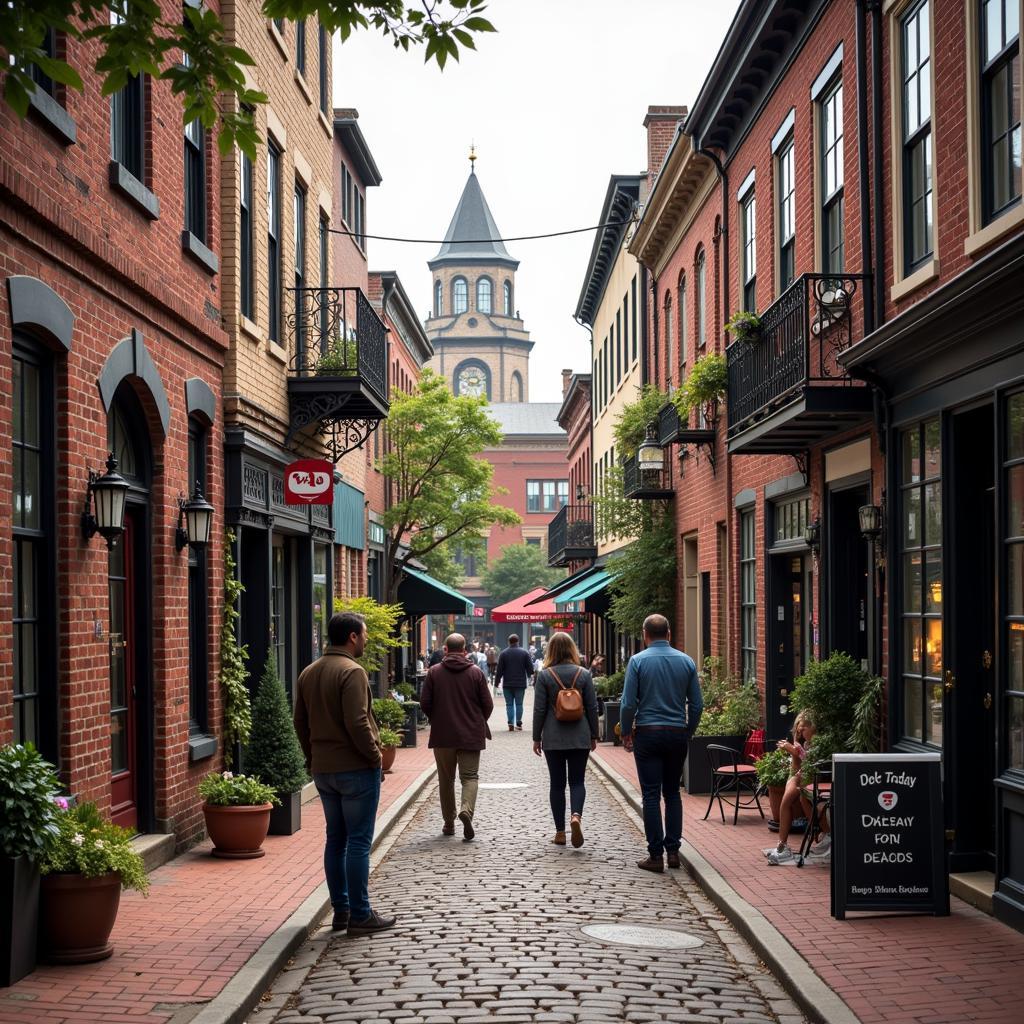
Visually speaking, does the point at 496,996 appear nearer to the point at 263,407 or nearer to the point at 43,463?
the point at 43,463

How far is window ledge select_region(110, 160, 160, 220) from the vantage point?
996 centimetres

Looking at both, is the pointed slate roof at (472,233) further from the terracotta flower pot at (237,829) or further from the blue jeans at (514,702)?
the terracotta flower pot at (237,829)

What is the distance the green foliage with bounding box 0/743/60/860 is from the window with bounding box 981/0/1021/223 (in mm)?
6441

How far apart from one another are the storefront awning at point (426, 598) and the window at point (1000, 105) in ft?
74.0

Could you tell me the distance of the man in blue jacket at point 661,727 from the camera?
1102 cm

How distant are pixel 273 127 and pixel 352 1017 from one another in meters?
11.3

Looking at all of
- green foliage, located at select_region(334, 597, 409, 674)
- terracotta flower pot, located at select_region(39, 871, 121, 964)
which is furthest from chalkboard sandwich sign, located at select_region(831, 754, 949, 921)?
green foliage, located at select_region(334, 597, 409, 674)

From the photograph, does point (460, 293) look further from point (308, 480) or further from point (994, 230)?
point (994, 230)

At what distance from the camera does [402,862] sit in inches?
455

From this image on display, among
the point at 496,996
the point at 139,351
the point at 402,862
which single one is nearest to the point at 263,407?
the point at 139,351

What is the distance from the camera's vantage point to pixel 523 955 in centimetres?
786

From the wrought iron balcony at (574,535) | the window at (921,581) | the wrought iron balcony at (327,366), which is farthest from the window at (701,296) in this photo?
the wrought iron balcony at (574,535)

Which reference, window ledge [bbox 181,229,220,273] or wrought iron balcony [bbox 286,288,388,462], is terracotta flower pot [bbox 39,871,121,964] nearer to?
window ledge [bbox 181,229,220,273]

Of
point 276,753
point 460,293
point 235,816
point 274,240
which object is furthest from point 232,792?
point 460,293
